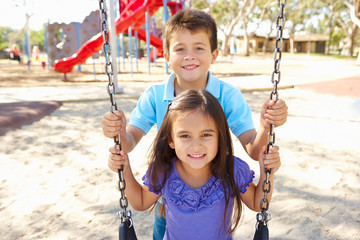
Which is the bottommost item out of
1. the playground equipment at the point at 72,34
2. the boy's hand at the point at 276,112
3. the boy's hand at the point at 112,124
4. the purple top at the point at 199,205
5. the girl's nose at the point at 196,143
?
the purple top at the point at 199,205

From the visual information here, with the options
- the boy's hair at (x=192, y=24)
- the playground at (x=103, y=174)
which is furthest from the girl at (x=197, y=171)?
the playground at (x=103, y=174)

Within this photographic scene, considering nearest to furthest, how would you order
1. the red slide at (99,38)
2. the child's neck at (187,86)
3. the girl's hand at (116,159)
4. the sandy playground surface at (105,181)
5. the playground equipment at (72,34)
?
the girl's hand at (116,159)
the child's neck at (187,86)
the sandy playground surface at (105,181)
the red slide at (99,38)
the playground equipment at (72,34)

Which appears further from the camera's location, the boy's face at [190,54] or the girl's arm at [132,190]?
the boy's face at [190,54]

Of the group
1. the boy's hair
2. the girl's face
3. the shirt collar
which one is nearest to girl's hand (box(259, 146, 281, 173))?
the girl's face

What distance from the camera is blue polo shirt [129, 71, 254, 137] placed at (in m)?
1.60

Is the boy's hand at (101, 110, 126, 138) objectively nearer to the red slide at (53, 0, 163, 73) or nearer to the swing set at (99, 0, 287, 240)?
the swing set at (99, 0, 287, 240)

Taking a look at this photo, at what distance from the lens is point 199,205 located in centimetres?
128

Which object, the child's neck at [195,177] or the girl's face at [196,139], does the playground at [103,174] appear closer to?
the child's neck at [195,177]

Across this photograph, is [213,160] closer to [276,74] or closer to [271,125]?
[271,125]

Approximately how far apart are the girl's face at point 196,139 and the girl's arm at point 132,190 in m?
0.26

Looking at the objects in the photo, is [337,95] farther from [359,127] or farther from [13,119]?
[13,119]

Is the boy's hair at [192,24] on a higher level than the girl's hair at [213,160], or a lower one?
higher

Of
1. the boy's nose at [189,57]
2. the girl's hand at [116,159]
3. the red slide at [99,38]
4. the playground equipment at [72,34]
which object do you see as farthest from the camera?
the playground equipment at [72,34]

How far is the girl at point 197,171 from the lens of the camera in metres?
1.23
